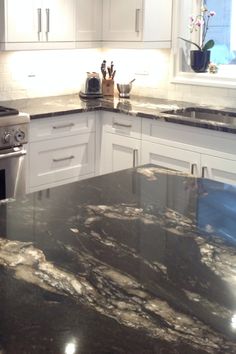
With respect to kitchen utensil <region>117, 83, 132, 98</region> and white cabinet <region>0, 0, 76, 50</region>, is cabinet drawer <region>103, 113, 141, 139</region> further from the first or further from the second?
white cabinet <region>0, 0, 76, 50</region>

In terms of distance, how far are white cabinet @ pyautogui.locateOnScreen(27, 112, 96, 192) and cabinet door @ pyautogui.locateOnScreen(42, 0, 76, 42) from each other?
595mm

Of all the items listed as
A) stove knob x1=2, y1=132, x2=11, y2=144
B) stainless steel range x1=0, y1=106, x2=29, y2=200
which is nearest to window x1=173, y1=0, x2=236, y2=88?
stainless steel range x1=0, y1=106, x2=29, y2=200

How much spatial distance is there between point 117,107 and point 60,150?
497 millimetres

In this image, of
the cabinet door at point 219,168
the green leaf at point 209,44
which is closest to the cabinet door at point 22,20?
the green leaf at point 209,44

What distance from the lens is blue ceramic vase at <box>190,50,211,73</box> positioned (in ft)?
13.7

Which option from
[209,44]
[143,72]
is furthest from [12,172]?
[209,44]

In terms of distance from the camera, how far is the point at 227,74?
4.12 metres

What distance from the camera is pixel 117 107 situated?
3.92m

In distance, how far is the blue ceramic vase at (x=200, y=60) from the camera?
4.18m

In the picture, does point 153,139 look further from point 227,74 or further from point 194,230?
point 194,230

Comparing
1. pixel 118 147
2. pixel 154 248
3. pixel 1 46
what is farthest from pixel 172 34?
pixel 154 248

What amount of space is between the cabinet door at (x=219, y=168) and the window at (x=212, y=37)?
35.0 inches

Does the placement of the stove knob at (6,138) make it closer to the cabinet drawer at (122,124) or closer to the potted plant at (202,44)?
the cabinet drawer at (122,124)

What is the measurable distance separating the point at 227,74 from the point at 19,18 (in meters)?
1.53
